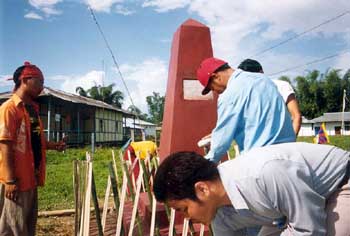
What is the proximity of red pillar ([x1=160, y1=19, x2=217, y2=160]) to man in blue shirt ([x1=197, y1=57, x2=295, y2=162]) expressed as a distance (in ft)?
6.78

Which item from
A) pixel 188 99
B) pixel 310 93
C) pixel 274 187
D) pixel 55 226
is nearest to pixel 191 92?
pixel 188 99

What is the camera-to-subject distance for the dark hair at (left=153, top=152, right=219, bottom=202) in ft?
4.45

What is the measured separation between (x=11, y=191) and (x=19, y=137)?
0.42 meters

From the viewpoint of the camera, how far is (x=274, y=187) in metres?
1.29

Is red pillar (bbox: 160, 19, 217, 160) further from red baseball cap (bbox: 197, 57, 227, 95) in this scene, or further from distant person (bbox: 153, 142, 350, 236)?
distant person (bbox: 153, 142, 350, 236)

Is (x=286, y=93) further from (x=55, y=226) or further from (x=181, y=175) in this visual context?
(x=55, y=226)

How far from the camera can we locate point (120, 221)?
10.2ft

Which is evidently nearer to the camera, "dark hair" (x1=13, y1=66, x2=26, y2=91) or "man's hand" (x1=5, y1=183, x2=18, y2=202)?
"man's hand" (x1=5, y1=183, x2=18, y2=202)

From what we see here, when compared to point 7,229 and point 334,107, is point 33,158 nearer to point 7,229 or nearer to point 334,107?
point 7,229

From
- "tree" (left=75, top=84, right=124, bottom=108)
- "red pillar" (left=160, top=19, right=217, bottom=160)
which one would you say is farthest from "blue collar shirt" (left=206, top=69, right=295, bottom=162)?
"tree" (left=75, top=84, right=124, bottom=108)

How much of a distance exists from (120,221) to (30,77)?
137cm

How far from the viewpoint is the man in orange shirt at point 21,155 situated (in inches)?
116

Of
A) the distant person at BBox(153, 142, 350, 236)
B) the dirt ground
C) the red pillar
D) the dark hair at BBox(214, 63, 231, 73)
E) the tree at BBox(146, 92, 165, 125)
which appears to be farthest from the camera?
the tree at BBox(146, 92, 165, 125)

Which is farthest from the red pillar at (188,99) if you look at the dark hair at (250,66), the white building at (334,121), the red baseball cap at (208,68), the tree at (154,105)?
the tree at (154,105)
